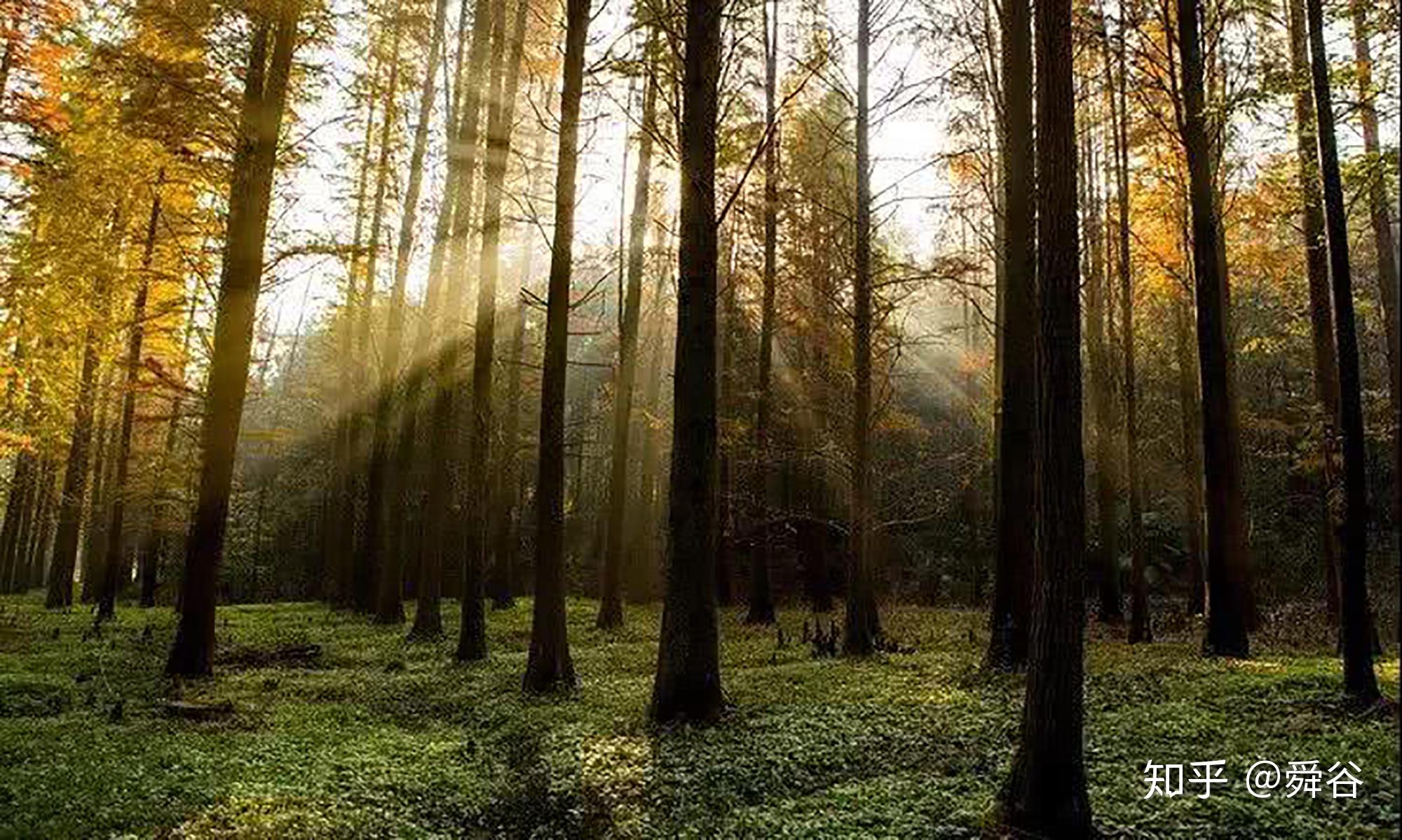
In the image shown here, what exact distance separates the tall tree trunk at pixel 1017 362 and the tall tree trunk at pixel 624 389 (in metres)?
9.07

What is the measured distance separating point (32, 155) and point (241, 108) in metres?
7.46

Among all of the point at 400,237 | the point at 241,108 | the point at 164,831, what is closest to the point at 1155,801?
the point at 164,831

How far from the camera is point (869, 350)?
47.8 feet

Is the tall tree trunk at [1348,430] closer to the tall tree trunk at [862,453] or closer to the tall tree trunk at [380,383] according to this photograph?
the tall tree trunk at [862,453]

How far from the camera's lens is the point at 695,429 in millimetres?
9391

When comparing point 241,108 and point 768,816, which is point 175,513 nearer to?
point 241,108

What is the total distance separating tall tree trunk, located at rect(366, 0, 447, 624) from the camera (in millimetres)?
19844

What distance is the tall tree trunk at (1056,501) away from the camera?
5.25m

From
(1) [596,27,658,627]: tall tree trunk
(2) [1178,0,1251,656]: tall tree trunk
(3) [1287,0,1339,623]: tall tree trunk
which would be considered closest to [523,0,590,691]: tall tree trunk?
(1) [596,27,658,627]: tall tree trunk

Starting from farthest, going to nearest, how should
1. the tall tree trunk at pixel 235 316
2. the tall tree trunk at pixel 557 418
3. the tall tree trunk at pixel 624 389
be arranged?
the tall tree trunk at pixel 624 389
the tall tree trunk at pixel 235 316
the tall tree trunk at pixel 557 418

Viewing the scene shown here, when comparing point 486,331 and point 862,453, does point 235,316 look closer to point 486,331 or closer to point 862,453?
point 486,331

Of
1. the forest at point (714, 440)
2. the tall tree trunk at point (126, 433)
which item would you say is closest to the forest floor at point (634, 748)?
the forest at point (714, 440)

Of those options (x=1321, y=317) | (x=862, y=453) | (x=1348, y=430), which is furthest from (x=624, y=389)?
(x=1348, y=430)

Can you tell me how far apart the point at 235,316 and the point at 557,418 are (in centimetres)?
510
